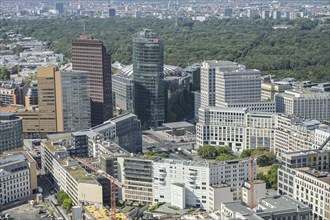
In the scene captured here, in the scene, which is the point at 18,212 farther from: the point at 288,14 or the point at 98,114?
the point at 288,14

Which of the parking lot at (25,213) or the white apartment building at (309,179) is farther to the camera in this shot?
the parking lot at (25,213)

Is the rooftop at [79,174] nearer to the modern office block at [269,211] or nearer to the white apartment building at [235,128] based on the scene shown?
the modern office block at [269,211]

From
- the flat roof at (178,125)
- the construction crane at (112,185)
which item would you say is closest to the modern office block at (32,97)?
the flat roof at (178,125)

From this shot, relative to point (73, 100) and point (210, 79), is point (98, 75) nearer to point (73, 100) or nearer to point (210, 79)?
point (73, 100)

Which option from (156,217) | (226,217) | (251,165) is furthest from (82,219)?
(251,165)

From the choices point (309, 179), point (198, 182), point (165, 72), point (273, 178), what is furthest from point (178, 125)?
point (309, 179)

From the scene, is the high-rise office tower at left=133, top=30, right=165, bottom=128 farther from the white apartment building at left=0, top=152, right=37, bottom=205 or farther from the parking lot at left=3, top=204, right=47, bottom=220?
the parking lot at left=3, top=204, right=47, bottom=220
